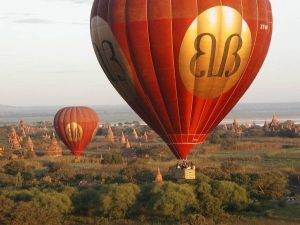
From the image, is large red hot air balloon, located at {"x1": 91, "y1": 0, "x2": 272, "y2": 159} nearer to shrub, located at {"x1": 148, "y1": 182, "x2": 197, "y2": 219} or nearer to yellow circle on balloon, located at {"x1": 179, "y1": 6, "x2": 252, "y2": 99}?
yellow circle on balloon, located at {"x1": 179, "y1": 6, "x2": 252, "y2": 99}

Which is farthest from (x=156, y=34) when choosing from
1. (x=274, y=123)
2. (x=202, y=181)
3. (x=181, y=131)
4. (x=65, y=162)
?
(x=274, y=123)

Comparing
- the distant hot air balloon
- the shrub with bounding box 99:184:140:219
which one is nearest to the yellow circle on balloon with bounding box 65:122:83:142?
the distant hot air balloon

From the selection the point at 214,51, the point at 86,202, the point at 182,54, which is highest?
the point at 214,51

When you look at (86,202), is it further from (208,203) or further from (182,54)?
(182,54)

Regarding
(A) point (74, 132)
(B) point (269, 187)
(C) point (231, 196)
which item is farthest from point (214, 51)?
(A) point (74, 132)

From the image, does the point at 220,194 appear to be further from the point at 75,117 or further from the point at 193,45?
the point at 75,117

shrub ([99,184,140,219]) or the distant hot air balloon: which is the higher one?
the distant hot air balloon
